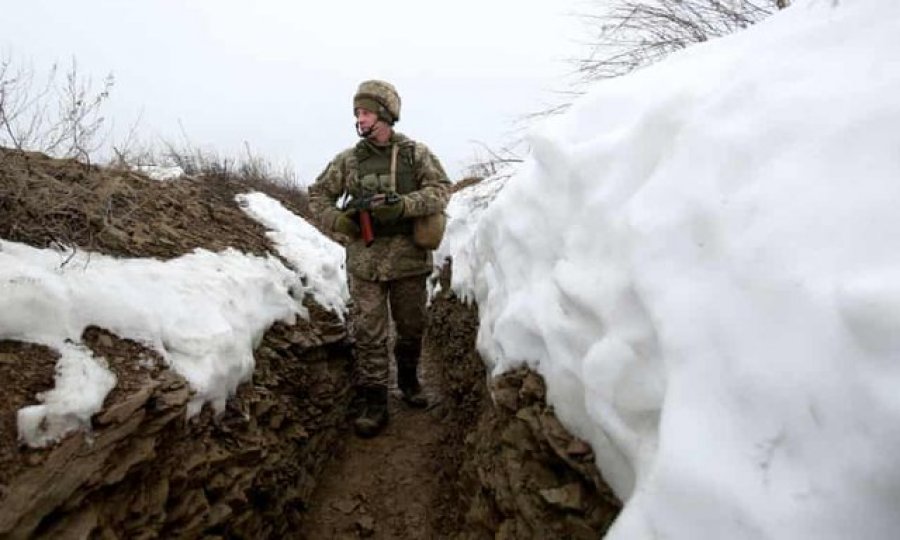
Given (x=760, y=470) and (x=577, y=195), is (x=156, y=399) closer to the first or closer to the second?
(x=577, y=195)

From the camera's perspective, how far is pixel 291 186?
12.7m

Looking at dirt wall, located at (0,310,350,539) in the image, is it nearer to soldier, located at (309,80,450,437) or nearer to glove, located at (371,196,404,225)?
soldier, located at (309,80,450,437)

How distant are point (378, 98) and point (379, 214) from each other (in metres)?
0.82

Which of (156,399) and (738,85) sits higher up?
(738,85)

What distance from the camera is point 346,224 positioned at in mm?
4137

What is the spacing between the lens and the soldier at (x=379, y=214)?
4.04 m

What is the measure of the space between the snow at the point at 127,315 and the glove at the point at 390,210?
0.93 metres

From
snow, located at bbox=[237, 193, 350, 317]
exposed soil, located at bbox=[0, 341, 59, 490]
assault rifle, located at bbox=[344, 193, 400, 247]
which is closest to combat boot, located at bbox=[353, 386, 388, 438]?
snow, located at bbox=[237, 193, 350, 317]

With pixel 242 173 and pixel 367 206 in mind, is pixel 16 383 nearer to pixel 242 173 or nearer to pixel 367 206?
pixel 367 206

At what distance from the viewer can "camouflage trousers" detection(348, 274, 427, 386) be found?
4.30m

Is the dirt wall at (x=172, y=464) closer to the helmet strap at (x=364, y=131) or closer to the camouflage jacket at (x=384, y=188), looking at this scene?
the camouflage jacket at (x=384, y=188)

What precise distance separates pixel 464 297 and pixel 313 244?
205 cm

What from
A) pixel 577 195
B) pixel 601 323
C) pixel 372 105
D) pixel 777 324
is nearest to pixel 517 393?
pixel 601 323

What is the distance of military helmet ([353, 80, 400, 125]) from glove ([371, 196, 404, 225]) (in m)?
0.62
